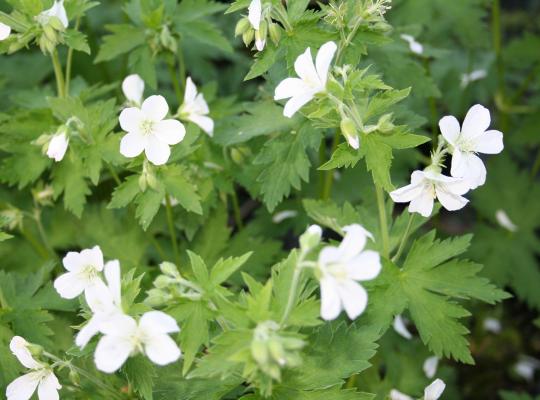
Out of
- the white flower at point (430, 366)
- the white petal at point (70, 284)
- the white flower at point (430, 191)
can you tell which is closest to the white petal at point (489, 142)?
the white flower at point (430, 191)

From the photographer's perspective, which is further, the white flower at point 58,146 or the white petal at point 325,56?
the white flower at point 58,146

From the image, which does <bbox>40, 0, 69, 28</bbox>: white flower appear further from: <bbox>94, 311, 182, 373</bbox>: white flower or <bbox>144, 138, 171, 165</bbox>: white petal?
<bbox>94, 311, 182, 373</bbox>: white flower

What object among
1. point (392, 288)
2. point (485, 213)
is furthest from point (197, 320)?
point (485, 213)

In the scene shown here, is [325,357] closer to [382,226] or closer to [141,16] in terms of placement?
[382,226]

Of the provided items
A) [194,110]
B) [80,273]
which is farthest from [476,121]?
[80,273]

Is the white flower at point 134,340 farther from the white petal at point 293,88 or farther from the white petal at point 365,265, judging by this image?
the white petal at point 293,88

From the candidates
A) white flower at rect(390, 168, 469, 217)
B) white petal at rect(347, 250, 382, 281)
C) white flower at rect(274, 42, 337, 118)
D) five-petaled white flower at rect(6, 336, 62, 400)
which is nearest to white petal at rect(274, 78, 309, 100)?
white flower at rect(274, 42, 337, 118)
